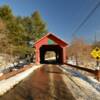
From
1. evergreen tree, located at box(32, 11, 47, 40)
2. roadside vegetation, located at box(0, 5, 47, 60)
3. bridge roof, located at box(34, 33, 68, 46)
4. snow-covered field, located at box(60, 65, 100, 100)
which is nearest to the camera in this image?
snow-covered field, located at box(60, 65, 100, 100)

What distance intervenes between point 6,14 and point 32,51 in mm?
12490

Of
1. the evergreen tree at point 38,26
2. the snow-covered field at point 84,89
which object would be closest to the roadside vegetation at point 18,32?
the evergreen tree at point 38,26

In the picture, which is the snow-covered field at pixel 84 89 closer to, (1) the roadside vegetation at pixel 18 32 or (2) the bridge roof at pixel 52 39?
(2) the bridge roof at pixel 52 39

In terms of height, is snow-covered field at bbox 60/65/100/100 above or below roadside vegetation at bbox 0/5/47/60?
below

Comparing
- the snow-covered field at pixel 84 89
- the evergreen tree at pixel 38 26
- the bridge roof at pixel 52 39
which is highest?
the evergreen tree at pixel 38 26

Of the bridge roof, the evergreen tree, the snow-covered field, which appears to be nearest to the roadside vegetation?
the evergreen tree

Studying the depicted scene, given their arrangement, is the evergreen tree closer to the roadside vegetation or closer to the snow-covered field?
the roadside vegetation

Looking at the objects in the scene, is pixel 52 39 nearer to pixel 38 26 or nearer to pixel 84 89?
pixel 38 26

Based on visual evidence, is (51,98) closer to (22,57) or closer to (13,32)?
(13,32)

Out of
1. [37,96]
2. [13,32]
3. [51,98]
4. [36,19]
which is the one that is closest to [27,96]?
[37,96]

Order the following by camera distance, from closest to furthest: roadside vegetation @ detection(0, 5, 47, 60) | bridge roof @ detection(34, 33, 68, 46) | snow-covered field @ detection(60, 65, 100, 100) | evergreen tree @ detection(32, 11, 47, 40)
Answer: snow-covered field @ detection(60, 65, 100, 100), bridge roof @ detection(34, 33, 68, 46), roadside vegetation @ detection(0, 5, 47, 60), evergreen tree @ detection(32, 11, 47, 40)

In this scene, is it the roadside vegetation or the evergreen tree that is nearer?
the roadside vegetation

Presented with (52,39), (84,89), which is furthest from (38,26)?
(84,89)

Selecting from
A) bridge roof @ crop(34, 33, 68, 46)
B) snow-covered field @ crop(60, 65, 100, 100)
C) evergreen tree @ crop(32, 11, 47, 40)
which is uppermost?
evergreen tree @ crop(32, 11, 47, 40)
